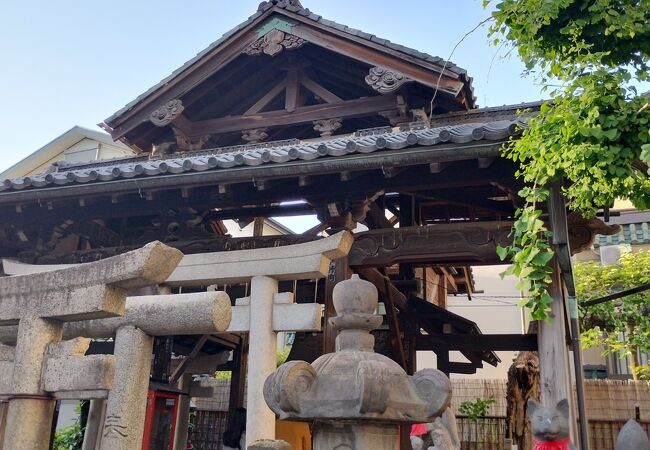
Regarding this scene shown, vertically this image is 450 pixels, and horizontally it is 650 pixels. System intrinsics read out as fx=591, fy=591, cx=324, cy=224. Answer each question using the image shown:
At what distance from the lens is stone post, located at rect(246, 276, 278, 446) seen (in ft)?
19.3

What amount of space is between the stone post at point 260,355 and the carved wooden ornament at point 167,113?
3.34 meters

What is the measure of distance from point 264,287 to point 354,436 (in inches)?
127

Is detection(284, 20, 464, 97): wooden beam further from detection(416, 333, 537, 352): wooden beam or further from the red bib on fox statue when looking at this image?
detection(416, 333, 537, 352): wooden beam

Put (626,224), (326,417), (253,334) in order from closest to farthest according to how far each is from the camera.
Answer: (326,417)
(253,334)
(626,224)

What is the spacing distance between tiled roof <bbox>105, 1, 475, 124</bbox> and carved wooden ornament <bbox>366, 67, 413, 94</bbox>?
1.00ft

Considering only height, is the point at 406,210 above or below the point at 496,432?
above

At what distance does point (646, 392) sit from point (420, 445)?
10783mm

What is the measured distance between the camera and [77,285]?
173 inches

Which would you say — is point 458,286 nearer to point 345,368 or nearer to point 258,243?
point 258,243

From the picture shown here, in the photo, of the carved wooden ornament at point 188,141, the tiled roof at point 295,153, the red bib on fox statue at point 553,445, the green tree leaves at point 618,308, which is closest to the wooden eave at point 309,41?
the carved wooden ornament at point 188,141

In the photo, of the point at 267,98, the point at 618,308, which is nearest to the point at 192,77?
the point at 267,98

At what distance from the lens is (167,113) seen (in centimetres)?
862

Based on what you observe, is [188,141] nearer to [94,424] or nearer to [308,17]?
[308,17]

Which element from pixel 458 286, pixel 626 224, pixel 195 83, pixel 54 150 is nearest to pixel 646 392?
pixel 458 286
